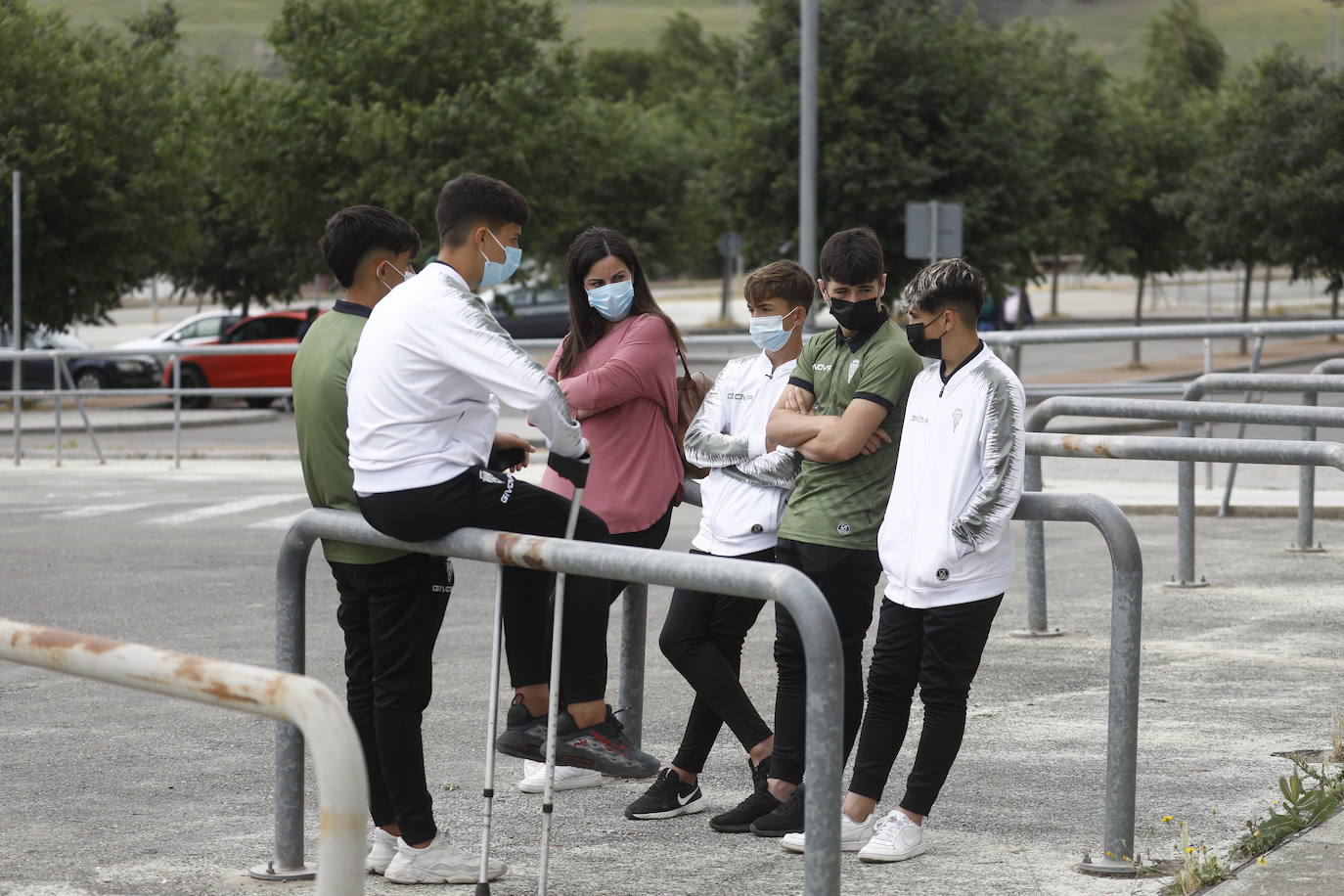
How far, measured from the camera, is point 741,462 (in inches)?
212

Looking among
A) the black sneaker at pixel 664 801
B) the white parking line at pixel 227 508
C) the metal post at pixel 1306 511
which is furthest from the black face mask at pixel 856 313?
the white parking line at pixel 227 508

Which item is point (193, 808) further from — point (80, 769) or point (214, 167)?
point (214, 167)

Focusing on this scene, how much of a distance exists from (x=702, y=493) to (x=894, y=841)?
1.25 meters

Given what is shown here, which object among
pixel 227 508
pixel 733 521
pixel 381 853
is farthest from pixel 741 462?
pixel 227 508

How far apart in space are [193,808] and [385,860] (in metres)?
0.92

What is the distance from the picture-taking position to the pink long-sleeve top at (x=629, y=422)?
18.3 feet

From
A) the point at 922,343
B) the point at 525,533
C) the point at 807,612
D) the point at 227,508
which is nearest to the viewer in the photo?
the point at 807,612

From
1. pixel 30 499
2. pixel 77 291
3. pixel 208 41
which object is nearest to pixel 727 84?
pixel 77 291

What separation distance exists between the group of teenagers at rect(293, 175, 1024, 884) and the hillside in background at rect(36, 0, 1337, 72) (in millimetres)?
138931

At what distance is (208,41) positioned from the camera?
149875mm

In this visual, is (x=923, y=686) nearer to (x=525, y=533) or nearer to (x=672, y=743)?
(x=525, y=533)

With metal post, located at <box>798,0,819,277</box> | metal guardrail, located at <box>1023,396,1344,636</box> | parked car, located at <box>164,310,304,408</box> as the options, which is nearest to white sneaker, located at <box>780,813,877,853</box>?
metal guardrail, located at <box>1023,396,1344,636</box>

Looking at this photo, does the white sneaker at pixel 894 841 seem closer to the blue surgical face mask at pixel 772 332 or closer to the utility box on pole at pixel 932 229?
the blue surgical face mask at pixel 772 332

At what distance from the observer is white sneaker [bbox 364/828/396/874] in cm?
491
